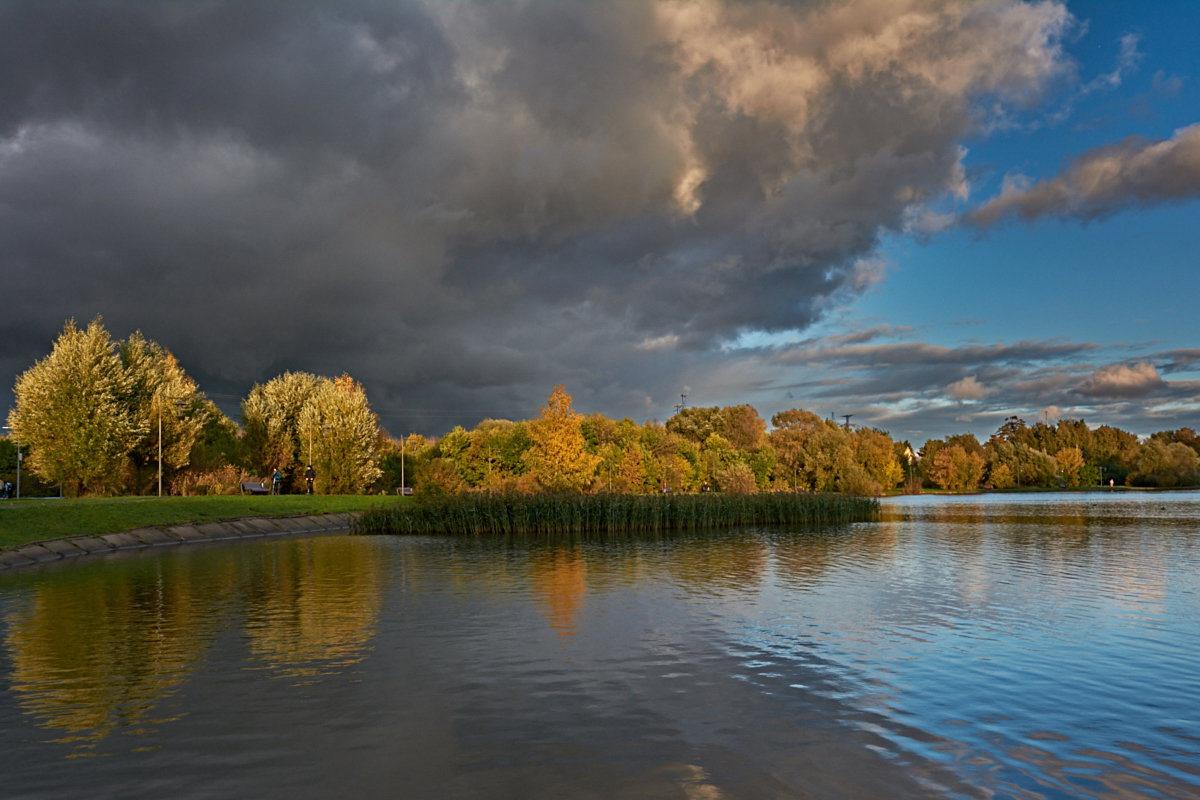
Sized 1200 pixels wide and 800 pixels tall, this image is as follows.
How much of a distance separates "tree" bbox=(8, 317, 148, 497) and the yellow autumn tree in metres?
26.7

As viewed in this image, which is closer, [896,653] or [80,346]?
[896,653]

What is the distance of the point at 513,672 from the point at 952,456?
5768 inches

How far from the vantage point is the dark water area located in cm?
646

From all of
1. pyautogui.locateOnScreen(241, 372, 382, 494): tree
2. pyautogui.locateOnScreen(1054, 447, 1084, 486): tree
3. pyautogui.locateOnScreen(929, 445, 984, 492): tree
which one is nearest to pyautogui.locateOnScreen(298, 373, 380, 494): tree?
pyautogui.locateOnScreen(241, 372, 382, 494): tree

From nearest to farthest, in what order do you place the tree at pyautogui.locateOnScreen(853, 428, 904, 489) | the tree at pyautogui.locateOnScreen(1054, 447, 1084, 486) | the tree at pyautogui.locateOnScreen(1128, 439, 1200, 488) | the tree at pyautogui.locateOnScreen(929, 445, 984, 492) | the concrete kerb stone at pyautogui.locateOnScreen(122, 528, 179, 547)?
the concrete kerb stone at pyautogui.locateOnScreen(122, 528, 179, 547)
the tree at pyautogui.locateOnScreen(853, 428, 904, 489)
the tree at pyautogui.locateOnScreen(1128, 439, 1200, 488)
the tree at pyautogui.locateOnScreen(1054, 447, 1084, 486)
the tree at pyautogui.locateOnScreen(929, 445, 984, 492)

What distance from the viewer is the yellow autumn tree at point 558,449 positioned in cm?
5350

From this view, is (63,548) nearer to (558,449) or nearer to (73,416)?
(73,416)

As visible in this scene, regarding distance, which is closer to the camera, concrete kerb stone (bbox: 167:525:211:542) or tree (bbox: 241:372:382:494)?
concrete kerb stone (bbox: 167:525:211:542)

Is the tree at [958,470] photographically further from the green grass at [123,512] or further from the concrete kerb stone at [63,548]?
the concrete kerb stone at [63,548]

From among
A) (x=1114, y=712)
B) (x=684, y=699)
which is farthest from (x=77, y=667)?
(x=1114, y=712)

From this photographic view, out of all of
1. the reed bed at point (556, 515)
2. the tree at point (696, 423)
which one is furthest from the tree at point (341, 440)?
the tree at point (696, 423)

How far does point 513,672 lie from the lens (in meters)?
9.98

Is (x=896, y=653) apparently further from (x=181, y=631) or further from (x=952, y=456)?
(x=952, y=456)

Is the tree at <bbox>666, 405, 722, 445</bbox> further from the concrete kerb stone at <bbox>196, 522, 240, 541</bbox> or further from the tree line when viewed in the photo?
the concrete kerb stone at <bbox>196, 522, 240, 541</bbox>
